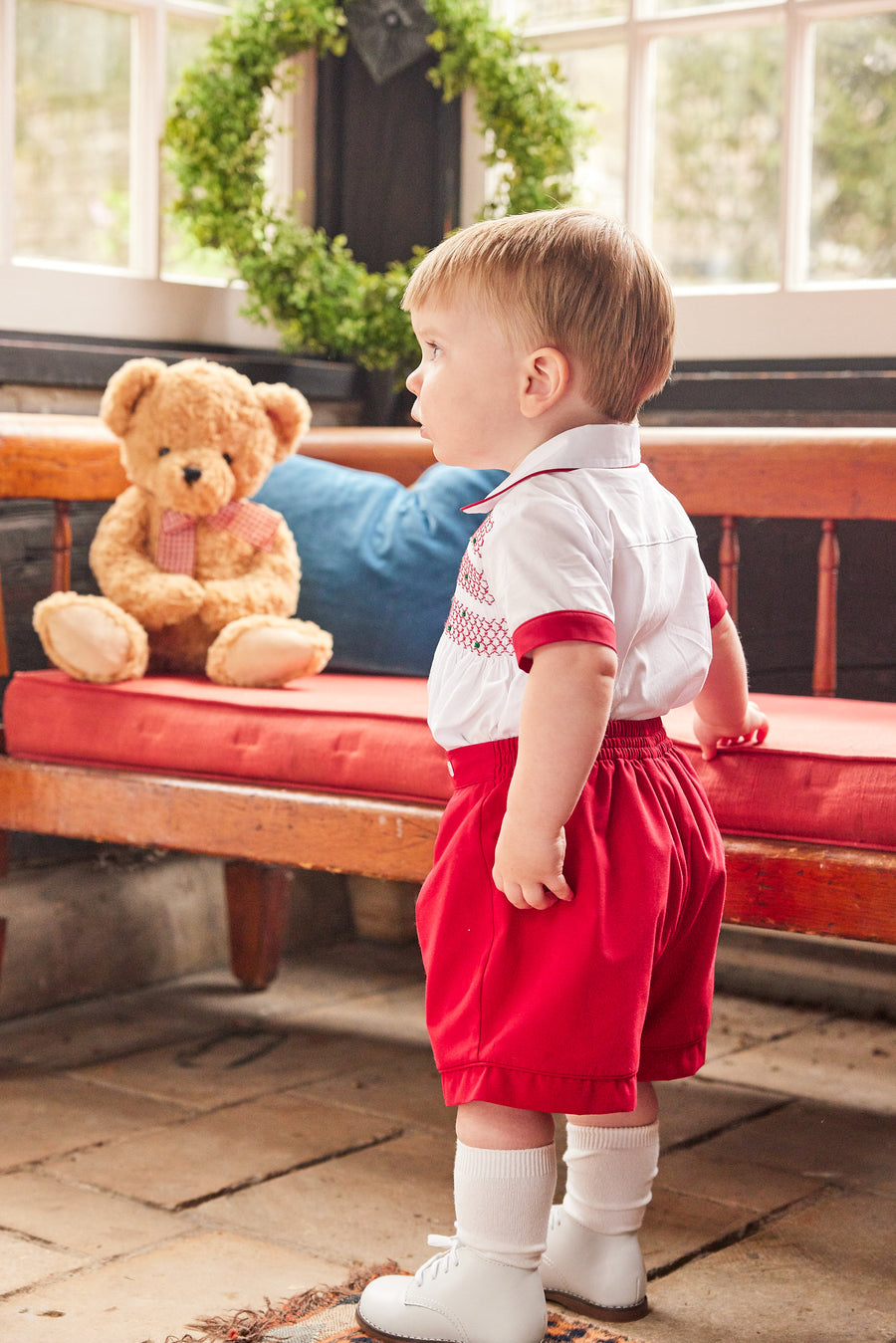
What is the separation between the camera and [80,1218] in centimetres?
167

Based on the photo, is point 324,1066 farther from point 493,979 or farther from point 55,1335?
point 493,979

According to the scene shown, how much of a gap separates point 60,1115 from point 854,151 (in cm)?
263

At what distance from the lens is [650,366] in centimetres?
130

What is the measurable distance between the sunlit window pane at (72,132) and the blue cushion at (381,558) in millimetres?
714

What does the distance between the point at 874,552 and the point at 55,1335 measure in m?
1.67

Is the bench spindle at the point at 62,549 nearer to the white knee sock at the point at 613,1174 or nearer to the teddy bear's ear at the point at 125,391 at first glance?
the teddy bear's ear at the point at 125,391

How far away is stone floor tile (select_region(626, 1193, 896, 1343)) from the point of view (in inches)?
56.5

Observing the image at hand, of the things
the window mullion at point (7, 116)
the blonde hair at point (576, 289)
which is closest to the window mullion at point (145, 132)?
the window mullion at point (7, 116)

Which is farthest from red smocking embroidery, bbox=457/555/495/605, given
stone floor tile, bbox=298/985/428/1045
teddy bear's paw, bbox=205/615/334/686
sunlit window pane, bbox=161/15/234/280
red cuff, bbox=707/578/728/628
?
sunlit window pane, bbox=161/15/234/280

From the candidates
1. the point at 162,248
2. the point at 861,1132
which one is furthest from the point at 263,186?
the point at 861,1132

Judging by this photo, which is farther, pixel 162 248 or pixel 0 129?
pixel 162 248

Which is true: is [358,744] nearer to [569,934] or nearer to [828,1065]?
[569,934]

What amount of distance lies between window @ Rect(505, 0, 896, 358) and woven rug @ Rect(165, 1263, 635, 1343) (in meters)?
1.67

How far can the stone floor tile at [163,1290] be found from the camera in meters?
1.42
